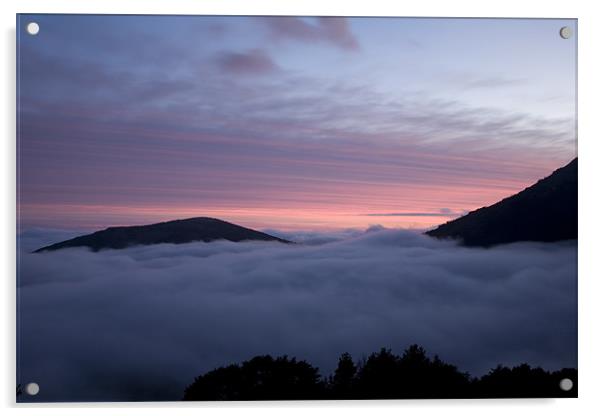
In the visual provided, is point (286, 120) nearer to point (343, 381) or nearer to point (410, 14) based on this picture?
point (410, 14)

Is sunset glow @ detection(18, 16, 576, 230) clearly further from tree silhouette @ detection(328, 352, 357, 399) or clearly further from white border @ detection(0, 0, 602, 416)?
tree silhouette @ detection(328, 352, 357, 399)

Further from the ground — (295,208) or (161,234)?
(295,208)

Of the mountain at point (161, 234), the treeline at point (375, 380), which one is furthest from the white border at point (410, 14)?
the mountain at point (161, 234)

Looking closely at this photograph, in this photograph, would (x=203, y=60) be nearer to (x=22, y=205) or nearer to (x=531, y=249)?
(x=22, y=205)

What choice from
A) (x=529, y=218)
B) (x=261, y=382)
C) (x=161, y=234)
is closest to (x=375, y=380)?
(x=261, y=382)

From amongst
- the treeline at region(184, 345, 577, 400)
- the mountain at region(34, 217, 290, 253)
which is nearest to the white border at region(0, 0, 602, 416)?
the treeline at region(184, 345, 577, 400)
